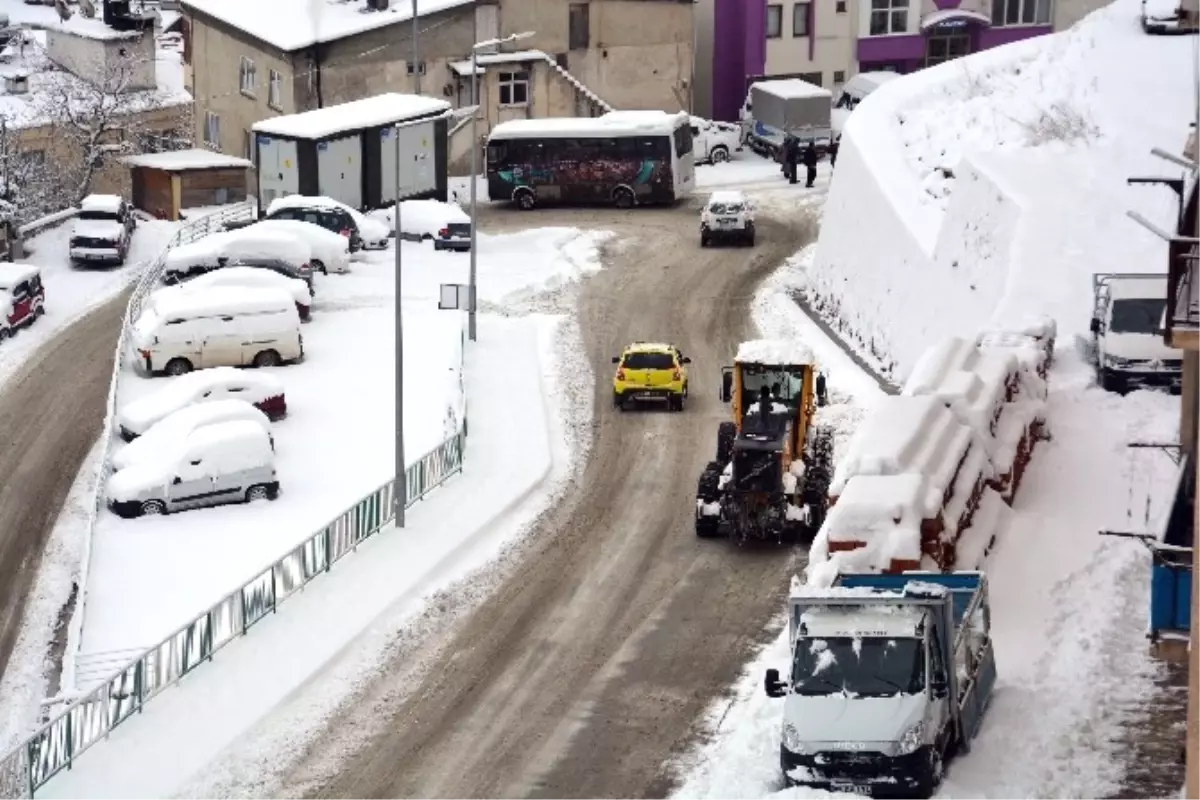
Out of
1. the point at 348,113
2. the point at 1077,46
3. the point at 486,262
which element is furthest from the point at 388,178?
the point at 1077,46

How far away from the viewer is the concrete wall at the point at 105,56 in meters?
80.8

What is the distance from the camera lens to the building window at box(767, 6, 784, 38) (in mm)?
80688

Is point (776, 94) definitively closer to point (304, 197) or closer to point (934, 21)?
point (934, 21)

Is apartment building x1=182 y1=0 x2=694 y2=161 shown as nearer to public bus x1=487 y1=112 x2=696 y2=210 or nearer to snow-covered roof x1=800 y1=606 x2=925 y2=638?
public bus x1=487 y1=112 x2=696 y2=210

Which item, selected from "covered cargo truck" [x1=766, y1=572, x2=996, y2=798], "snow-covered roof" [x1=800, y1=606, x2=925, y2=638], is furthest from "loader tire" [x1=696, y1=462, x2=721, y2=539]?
"snow-covered roof" [x1=800, y1=606, x2=925, y2=638]

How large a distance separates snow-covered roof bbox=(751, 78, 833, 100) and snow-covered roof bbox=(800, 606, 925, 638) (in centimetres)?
4819

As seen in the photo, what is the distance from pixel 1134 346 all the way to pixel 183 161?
3824cm

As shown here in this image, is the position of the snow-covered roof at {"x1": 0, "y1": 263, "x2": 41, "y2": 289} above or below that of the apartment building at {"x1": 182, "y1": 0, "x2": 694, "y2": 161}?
below

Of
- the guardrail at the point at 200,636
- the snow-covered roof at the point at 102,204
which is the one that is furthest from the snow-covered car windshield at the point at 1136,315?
the snow-covered roof at the point at 102,204

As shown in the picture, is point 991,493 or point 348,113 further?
point 348,113

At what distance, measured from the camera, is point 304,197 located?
6016cm

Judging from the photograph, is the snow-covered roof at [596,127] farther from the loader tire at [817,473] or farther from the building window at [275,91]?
the loader tire at [817,473]

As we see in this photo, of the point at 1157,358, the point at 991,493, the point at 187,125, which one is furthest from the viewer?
the point at 187,125

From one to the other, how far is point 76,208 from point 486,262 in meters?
14.9
